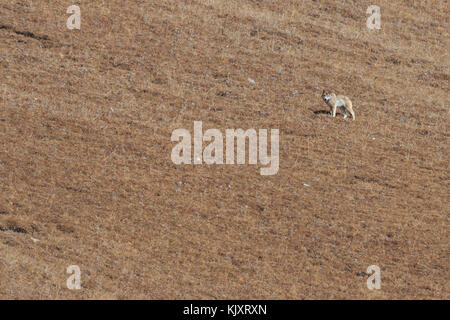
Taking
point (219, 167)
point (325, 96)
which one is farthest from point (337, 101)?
point (219, 167)

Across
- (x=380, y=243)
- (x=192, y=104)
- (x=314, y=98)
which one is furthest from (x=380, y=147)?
(x=192, y=104)

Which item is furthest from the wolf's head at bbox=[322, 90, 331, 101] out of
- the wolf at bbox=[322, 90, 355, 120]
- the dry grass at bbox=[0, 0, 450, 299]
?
the dry grass at bbox=[0, 0, 450, 299]


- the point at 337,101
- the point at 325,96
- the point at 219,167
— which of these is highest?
the point at 325,96

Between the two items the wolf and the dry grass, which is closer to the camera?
the dry grass

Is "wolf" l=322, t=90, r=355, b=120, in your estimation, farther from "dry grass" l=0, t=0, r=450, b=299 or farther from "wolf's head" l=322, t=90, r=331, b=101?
"dry grass" l=0, t=0, r=450, b=299

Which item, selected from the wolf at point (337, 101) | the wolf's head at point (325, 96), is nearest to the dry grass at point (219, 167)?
the wolf at point (337, 101)

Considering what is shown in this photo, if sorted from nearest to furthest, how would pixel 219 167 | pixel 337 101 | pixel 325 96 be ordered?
1. pixel 219 167
2. pixel 325 96
3. pixel 337 101

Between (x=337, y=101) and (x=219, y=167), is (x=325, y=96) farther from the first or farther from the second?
(x=219, y=167)

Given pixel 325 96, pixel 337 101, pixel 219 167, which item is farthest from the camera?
pixel 337 101

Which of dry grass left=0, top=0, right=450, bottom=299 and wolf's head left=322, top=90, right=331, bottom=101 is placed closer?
dry grass left=0, top=0, right=450, bottom=299
